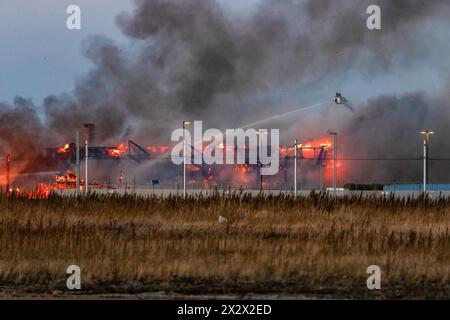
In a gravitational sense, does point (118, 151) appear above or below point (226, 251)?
above

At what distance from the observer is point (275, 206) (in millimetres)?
35875

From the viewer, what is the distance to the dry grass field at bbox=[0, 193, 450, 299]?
17.3 m

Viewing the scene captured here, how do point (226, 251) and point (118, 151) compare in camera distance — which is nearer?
point (226, 251)

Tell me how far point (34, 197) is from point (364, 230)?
19.3 metres

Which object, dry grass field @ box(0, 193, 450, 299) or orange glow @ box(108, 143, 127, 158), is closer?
dry grass field @ box(0, 193, 450, 299)

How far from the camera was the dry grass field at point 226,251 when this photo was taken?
17344 mm

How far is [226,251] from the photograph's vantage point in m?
21.9

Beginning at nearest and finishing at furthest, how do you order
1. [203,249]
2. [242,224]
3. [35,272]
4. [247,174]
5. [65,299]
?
[65,299] → [35,272] → [203,249] → [242,224] → [247,174]

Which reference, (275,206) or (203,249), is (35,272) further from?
(275,206)

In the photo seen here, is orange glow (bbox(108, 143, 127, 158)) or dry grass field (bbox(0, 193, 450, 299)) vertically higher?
orange glow (bbox(108, 143, 127, 158))

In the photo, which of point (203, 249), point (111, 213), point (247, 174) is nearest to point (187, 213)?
point (111, 213)

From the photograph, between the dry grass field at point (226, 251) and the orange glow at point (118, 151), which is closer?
the dry grass field at point (226, 251)

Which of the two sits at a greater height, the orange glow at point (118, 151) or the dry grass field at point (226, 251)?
→ the orange glow at point (118, 151)
